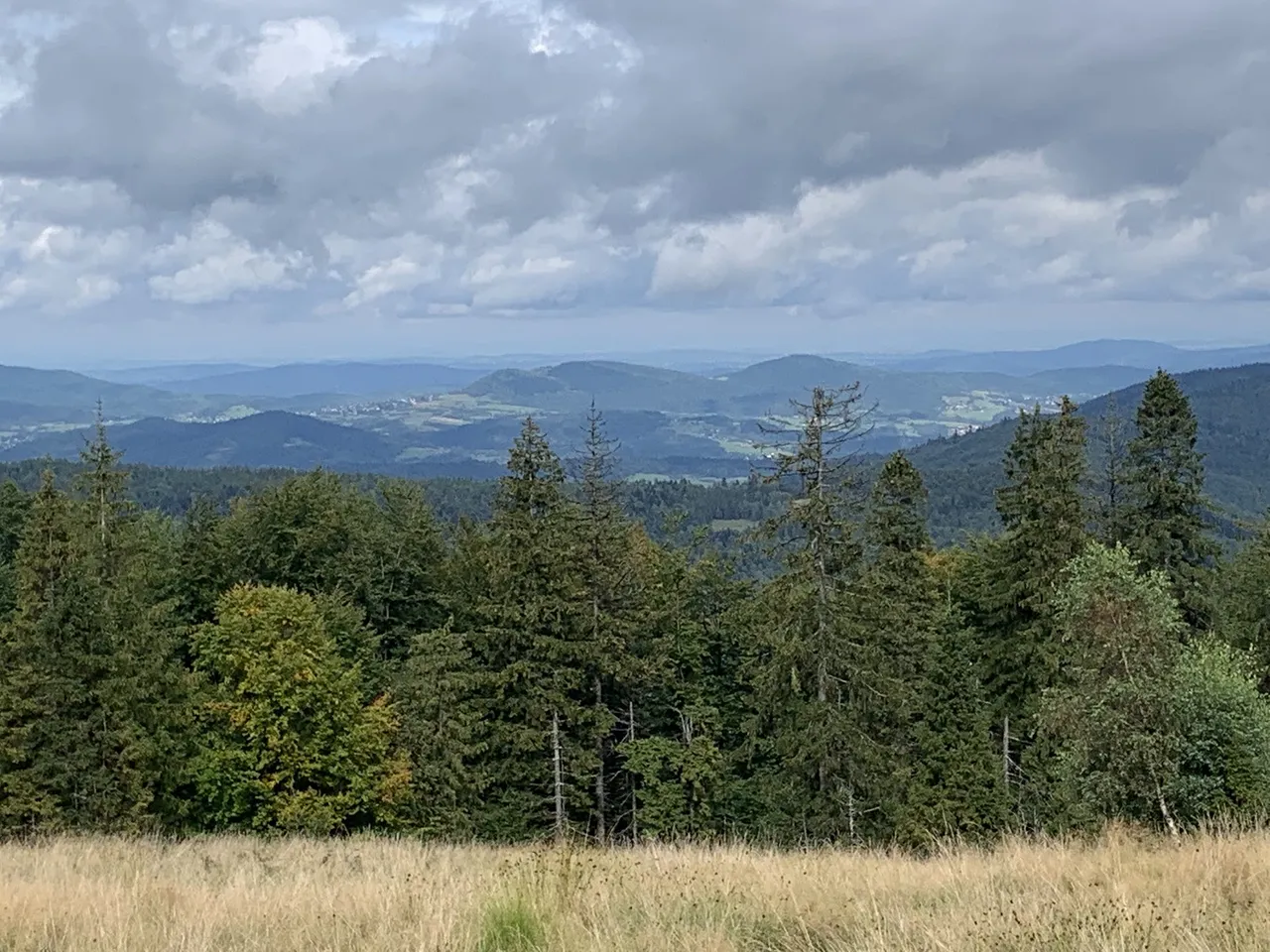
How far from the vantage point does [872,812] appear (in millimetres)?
27219

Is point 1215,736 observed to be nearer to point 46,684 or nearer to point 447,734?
point 447,734

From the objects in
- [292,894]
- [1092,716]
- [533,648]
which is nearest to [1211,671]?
[1092,716]

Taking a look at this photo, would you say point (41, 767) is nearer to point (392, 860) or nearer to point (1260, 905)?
point (392, 860)

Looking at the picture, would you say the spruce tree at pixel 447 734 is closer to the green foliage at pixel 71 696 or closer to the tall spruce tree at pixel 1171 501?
the green foliage at pixel 71 696

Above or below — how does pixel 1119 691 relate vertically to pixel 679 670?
above

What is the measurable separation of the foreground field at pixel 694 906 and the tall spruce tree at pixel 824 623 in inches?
626

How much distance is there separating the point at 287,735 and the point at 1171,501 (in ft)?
98.0

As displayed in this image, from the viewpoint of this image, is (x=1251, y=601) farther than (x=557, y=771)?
Yes

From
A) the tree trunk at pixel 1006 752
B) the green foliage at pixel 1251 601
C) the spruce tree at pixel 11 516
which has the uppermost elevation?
the spruce tree at pixel 11 516

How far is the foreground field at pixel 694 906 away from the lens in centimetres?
489

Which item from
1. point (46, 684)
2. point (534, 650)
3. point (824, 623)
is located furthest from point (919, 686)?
point (46, 684)

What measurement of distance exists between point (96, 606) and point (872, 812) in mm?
22706

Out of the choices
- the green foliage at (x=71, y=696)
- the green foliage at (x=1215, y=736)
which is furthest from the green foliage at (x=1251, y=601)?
the green foliage at (x=71, y=696)

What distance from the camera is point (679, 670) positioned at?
38.2 meters
